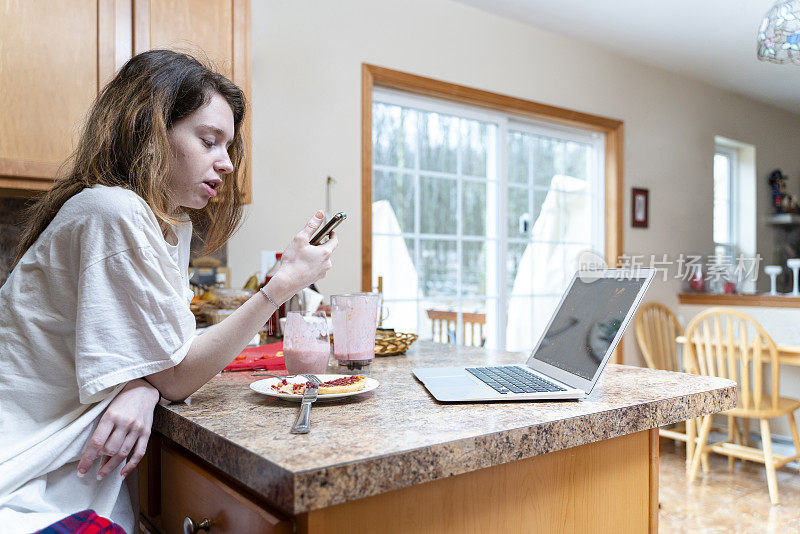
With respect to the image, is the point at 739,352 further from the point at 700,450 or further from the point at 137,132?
the point at 137,132

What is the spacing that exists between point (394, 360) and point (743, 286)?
4817 mm

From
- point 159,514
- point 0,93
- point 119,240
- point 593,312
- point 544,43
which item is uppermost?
point 544,43

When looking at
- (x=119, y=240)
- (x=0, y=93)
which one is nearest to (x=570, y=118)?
(x=0, y=93)

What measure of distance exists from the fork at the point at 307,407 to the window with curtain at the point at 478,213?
192 cm

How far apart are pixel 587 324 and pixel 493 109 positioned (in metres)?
2.67

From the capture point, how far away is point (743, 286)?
5230mm

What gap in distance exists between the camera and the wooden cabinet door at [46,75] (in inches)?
64.8

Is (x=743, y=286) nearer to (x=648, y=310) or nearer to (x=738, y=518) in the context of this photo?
(x=648, y=310)

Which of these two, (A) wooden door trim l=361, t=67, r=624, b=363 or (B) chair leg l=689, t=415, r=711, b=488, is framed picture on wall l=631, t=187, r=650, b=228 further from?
(B) chair leg l=689, t=415, r=711, b=488

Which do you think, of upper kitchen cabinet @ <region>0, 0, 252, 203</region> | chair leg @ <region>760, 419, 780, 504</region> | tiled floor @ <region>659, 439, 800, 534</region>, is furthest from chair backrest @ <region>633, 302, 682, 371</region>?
upper kitchen cabinet @ <region>0, 0, 252, 203</region>

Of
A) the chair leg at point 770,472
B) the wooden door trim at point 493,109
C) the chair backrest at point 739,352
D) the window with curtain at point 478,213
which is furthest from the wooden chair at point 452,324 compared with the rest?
the chair leg at point 770,472

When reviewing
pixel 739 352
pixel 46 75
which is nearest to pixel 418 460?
pixel 46 75

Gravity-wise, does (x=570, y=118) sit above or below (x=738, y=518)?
above

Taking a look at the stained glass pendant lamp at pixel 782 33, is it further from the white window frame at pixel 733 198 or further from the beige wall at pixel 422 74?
the white window frame at pixel 733 198
